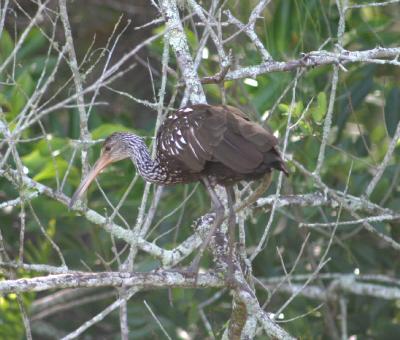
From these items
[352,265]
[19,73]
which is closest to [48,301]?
[19,73]

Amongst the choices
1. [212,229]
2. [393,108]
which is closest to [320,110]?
[212,229]

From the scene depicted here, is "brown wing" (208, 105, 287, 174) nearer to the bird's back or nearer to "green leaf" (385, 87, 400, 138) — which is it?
the bird's back

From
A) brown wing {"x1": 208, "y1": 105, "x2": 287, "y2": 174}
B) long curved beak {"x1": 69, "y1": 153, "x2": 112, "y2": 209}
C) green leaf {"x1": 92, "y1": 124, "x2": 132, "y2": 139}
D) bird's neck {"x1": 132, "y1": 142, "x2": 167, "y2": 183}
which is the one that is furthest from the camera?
green leaf {"x1": 92, "y1": 124, "x2": 132, "y2": 139}

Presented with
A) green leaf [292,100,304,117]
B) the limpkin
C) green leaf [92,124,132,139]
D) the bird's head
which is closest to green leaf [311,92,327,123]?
green leaf [292,100,304,117]

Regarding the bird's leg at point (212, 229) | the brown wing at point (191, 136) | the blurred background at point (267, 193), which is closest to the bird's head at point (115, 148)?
the blurred background at point (267, 193)

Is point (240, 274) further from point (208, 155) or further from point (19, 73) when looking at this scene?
point (19, 73)

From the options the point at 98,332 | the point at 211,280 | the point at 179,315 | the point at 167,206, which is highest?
the point at 211,280

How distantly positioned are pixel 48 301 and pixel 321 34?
261cm

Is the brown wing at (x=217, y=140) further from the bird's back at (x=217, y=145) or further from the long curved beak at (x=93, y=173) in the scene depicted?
the long curved beak at (x=93, y=173)

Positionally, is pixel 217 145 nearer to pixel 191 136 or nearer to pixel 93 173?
pixel 191 136

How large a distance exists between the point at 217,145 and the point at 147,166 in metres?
0.80

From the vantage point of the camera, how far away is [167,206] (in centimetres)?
680

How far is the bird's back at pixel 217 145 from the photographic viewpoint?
4.71 metres

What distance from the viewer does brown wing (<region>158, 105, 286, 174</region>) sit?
4703mm
